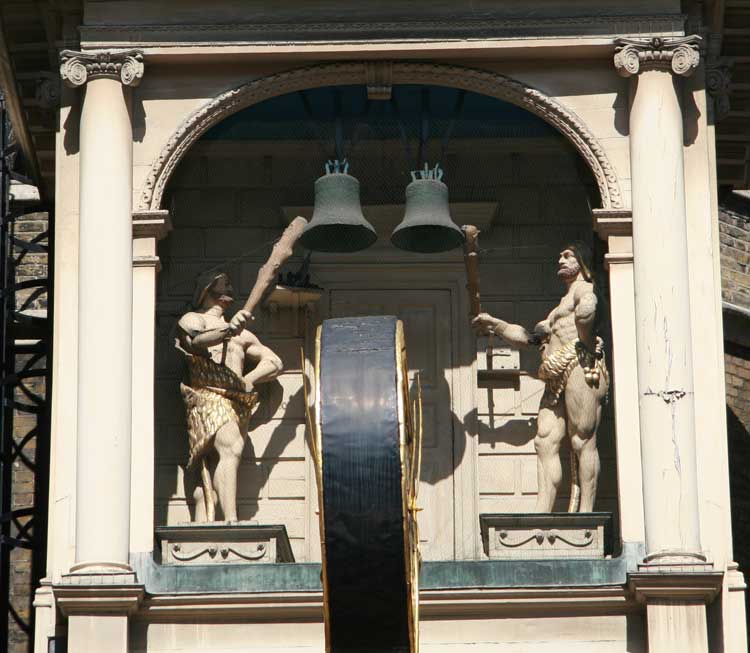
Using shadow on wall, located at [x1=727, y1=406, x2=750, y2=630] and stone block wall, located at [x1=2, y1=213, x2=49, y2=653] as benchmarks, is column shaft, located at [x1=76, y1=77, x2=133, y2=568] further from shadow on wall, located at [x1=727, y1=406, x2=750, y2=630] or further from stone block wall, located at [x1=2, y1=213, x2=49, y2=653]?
shadow on wall, located at [x1=727, y1=406, x2=750, y2=630]

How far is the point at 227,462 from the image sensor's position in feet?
72.5

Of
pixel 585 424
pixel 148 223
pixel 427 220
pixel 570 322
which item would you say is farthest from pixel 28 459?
pixel 585 424

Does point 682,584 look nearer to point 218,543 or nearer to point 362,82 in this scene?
point 218,543

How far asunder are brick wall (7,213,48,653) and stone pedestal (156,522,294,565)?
7293mm

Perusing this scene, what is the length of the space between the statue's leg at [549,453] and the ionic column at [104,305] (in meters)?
3.39

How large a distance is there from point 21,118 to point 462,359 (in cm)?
467

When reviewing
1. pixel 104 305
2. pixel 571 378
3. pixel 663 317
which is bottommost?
pixel 571 378

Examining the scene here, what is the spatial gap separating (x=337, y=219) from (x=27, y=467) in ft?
32.3

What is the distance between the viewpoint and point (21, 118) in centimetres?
2470

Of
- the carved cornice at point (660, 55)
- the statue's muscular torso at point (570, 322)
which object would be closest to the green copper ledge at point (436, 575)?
the statue's muscular torso at point (570, 322)

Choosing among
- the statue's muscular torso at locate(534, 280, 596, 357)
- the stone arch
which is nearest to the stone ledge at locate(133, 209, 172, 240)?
the stone arch

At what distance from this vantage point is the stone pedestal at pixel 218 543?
21.1 meters

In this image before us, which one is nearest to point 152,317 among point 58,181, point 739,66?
point 58,181

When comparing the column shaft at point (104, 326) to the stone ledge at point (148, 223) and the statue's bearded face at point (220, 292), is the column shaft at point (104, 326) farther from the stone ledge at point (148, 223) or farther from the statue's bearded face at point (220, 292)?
the statue's bearded face at point (220, 292)
